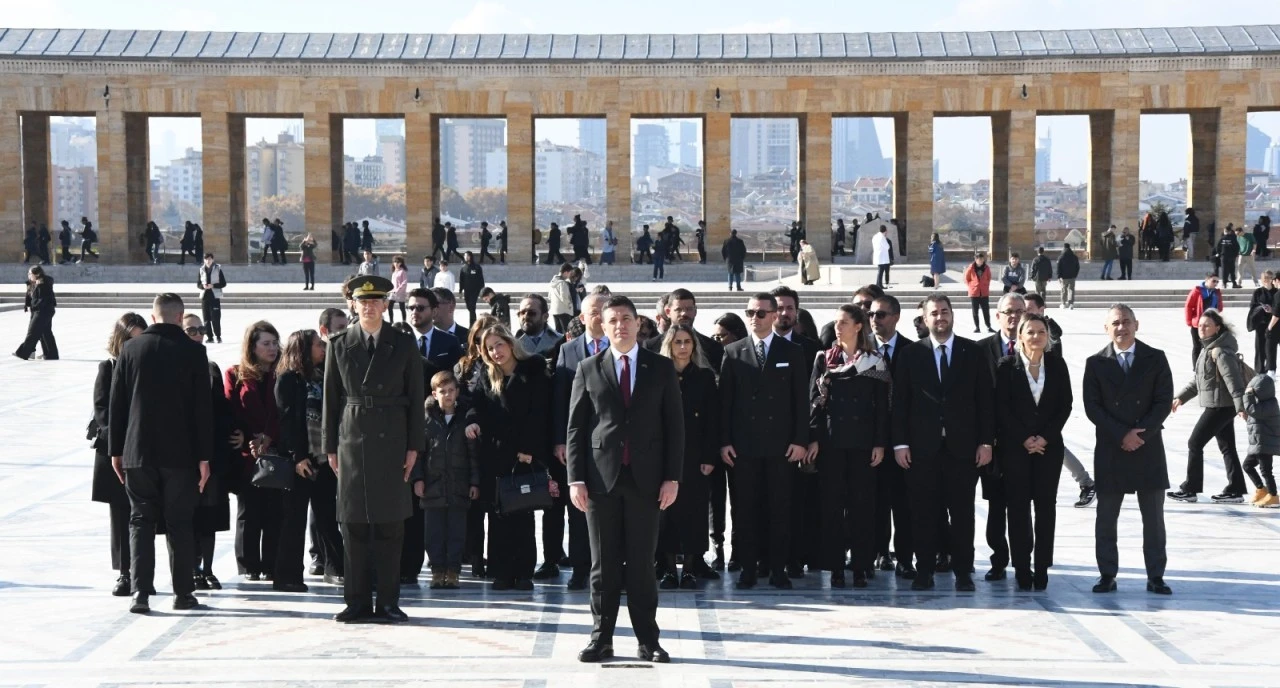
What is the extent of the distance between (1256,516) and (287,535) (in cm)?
645

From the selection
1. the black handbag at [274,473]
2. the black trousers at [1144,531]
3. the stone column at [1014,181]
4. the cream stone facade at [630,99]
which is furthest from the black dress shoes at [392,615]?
the stone column at [1014,181]

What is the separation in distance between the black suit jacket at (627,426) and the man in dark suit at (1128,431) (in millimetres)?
2766

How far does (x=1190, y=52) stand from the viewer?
40.7 m

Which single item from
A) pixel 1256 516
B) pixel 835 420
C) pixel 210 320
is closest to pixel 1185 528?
pixel 1256 516

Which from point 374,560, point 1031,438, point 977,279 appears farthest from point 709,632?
point 977,279

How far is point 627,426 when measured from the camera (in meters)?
7.37

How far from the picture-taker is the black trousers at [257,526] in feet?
29.7

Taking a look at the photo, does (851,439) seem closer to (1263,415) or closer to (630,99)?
(1263,415)

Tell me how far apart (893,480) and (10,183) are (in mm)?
36654

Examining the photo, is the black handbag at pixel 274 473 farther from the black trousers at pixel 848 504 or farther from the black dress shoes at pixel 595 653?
the black trousers at pixel 848 504

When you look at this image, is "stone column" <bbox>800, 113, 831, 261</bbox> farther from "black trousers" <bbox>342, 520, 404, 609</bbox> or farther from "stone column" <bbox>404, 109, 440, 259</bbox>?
"black trousers" <bbox>342, 520, 404, 609</bbox>

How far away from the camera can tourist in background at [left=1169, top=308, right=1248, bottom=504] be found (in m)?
11.2

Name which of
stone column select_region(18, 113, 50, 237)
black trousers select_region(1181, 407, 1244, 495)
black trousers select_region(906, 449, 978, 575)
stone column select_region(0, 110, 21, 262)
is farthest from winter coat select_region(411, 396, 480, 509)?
stone column select_region(18, 113, 50, 237)

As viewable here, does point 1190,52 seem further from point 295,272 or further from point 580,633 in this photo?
point 580,633
